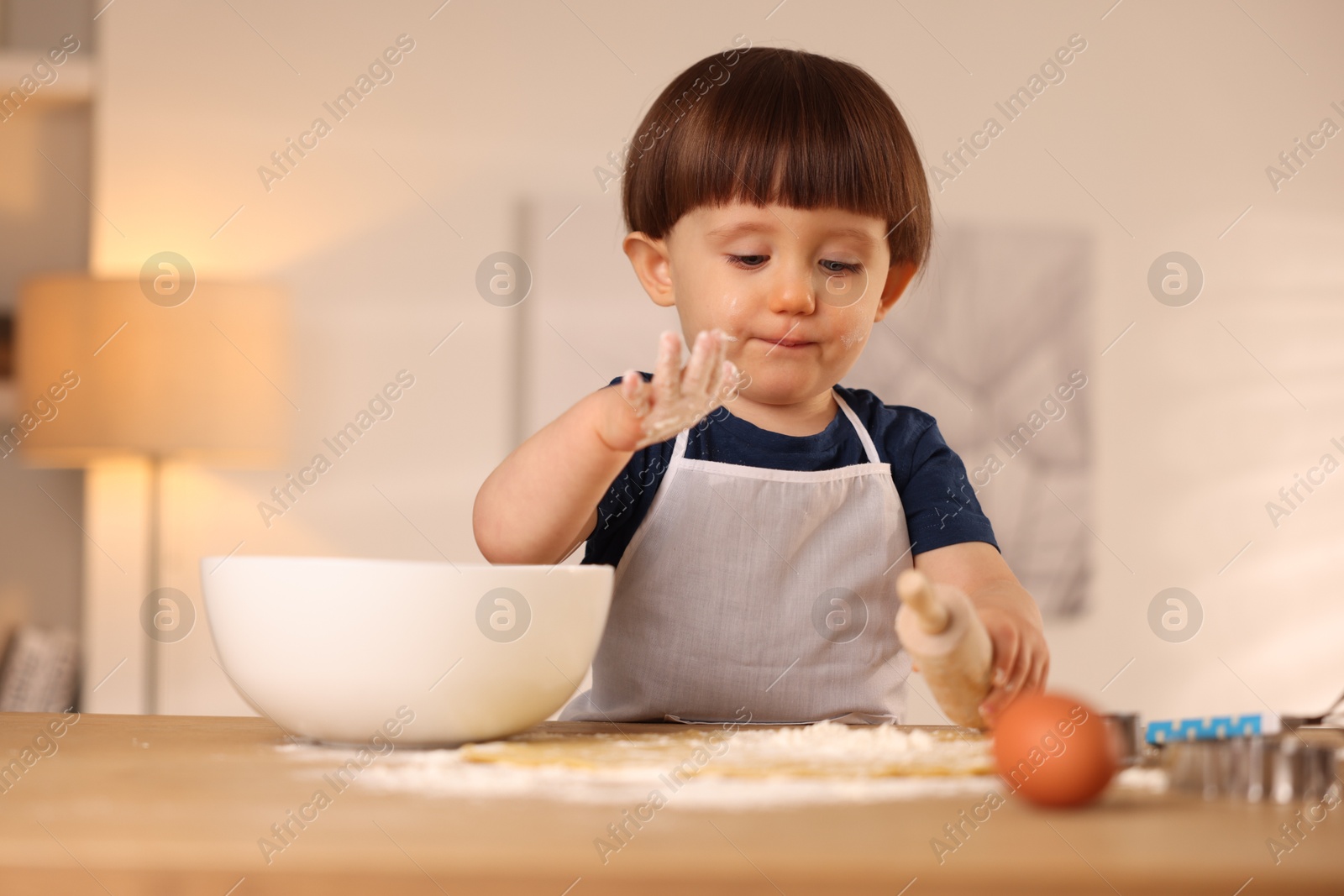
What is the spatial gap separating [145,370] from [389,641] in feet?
6.36

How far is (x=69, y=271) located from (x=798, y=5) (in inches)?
77.0

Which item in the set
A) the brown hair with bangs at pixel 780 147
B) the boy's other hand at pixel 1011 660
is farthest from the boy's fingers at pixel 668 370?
the brown hair with bangs at pixel 780 147

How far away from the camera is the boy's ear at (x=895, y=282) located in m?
1.08

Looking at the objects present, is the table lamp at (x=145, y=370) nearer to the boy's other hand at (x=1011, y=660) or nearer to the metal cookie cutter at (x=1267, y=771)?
the boy's other hand at (x=1011, y=660)

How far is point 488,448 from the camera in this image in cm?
270

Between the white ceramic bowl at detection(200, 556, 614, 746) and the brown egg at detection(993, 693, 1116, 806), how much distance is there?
25cm

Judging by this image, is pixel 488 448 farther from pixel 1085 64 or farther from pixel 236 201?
pixel 1085 64

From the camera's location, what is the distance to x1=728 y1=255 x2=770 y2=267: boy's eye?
3.09 ft

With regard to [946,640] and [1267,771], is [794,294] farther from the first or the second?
[1267,771]

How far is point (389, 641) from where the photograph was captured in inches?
22.4

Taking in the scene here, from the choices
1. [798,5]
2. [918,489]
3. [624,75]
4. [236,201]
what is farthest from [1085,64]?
[918,489]

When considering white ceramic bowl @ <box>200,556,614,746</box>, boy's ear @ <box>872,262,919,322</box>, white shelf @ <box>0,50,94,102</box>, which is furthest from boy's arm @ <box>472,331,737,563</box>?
white shelf @ <box>0,50,94,102</box>

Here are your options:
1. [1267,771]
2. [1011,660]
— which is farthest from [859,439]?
[1267,771]

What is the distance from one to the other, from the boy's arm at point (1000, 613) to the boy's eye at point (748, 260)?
0.93 ft
